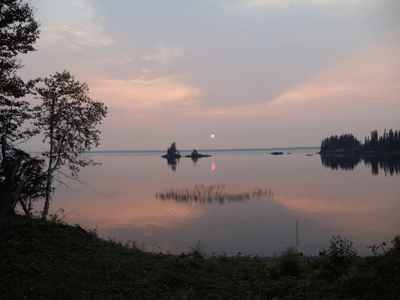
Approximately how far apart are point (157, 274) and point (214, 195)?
36.5 metres

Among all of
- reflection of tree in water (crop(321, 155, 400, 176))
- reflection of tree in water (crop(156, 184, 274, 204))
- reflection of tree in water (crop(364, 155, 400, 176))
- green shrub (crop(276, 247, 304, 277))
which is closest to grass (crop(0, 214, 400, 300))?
green shrub (crop(276, 247, 304, 277))

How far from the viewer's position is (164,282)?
35.3 feet

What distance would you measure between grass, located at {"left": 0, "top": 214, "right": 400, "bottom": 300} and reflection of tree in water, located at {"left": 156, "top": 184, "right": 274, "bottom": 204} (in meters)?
29.5

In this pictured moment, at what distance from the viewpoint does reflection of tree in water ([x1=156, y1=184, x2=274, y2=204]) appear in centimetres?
4420

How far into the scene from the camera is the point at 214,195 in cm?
4753

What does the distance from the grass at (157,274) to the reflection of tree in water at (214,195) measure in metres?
29.5

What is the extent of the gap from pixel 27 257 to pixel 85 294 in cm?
408

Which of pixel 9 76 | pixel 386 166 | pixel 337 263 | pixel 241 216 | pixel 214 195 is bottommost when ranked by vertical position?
pixel 241 216

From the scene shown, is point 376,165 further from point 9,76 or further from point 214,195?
point 9,76

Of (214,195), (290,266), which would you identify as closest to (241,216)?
(214,195)

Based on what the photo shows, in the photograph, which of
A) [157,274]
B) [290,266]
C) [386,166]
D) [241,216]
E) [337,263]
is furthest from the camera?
[386,166]

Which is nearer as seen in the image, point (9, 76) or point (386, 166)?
point (9, 76)

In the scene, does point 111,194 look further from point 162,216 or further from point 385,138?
point 385,138

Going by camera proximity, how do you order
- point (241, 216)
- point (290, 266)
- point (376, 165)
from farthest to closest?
point (376, 165), point (241, 216), point (290, 266)
